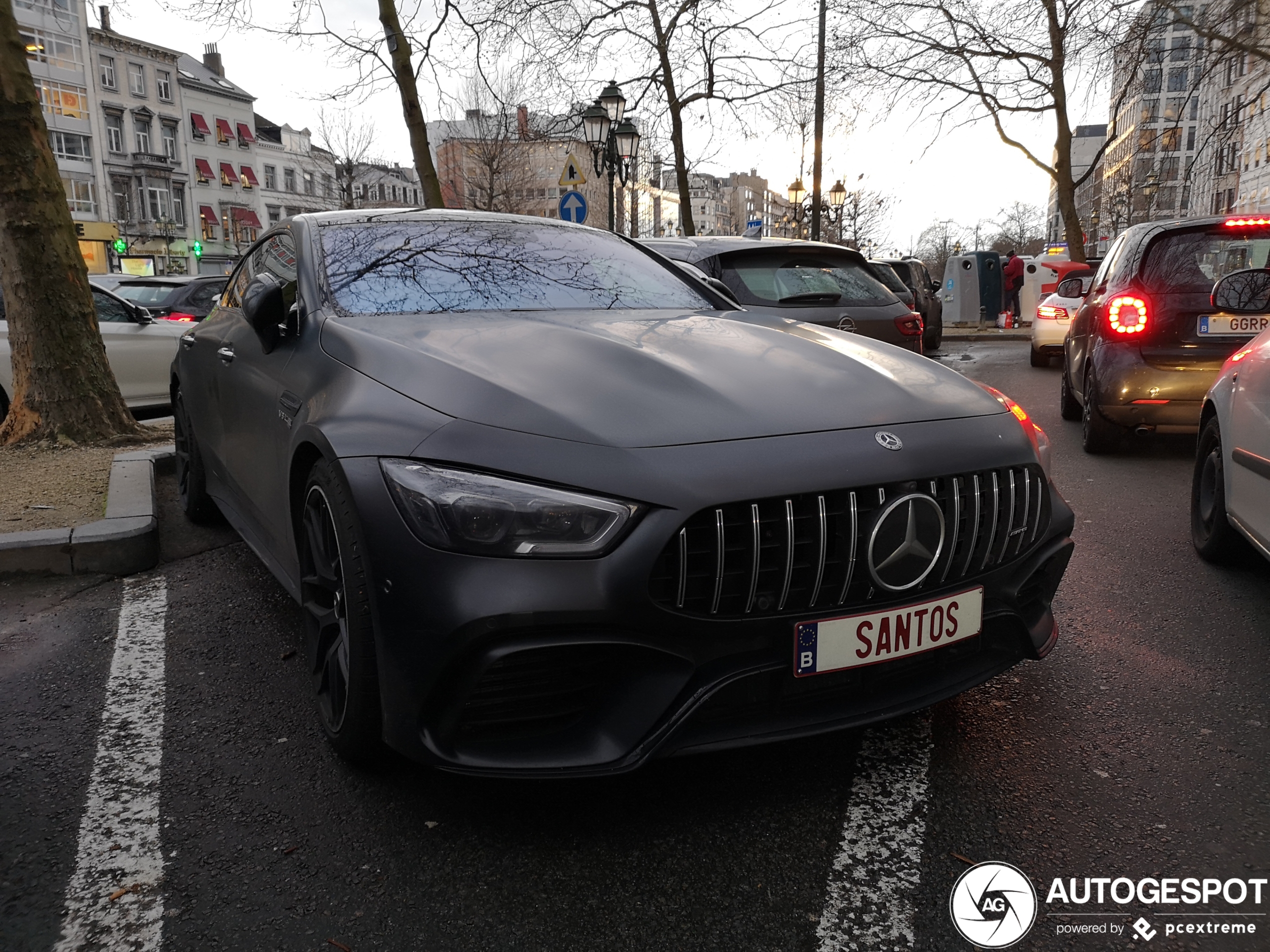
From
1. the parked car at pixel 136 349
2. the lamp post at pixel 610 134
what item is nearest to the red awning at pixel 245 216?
the lamp post at pixel 610 134

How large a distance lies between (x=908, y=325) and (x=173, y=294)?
8.50m

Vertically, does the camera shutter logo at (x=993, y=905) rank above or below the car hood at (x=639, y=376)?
below

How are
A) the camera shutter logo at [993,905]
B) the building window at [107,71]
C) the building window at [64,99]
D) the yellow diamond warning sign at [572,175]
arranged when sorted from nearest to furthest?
the camera shutter logo at [993,905]
the yellow diamond warning sign at [572,175]
the building window at [64,99]
the building window at [107,71]

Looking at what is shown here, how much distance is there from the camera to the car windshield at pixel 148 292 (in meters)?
11.5

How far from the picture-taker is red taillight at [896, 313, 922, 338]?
23.1 feet

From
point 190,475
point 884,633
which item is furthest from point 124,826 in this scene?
point 190,475

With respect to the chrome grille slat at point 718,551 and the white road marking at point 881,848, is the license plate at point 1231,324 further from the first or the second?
the chrome grille slat at point 718,551

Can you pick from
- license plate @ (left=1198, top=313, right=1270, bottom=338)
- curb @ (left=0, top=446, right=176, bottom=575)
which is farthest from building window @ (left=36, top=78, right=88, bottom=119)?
license plate @ (left=1198, top=313, right=1270, bottom=338)

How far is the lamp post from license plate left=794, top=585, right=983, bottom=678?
15.7 metres

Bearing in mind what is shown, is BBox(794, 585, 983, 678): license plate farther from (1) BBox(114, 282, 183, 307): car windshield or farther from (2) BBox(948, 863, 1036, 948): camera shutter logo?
(1) BBox(114, 282, 183, 307): car windshield

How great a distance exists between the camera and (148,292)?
38.2 ft

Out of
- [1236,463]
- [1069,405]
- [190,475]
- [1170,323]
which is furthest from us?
[1069,405]

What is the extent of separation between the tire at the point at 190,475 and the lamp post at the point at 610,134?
12.7 m

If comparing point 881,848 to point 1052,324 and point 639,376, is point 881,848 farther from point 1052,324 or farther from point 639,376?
point 1052,324
